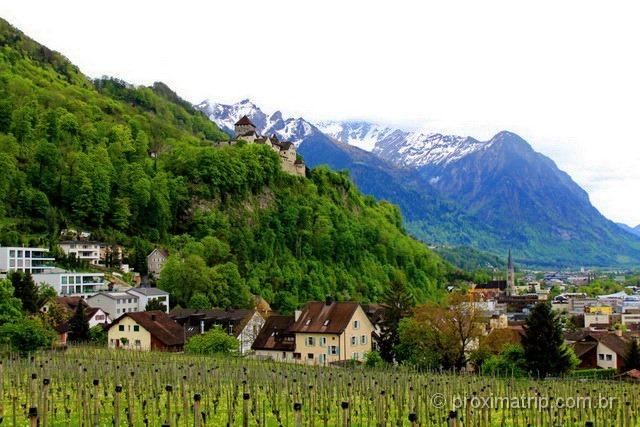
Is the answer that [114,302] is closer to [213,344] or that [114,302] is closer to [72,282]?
[72,282]

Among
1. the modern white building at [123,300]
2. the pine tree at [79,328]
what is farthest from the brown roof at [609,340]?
the modern white building at [123,300]

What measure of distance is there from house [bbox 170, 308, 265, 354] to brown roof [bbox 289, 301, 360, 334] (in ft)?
34.0

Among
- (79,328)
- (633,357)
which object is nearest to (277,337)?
(79,328)

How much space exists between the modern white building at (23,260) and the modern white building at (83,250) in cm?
764

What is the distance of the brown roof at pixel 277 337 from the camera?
2955 inches

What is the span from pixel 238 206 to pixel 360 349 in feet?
304

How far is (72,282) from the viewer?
11700 cm

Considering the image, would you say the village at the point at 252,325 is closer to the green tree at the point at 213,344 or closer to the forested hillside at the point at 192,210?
the green tree at the point at 213,344

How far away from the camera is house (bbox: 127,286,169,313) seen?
10887 centimetres

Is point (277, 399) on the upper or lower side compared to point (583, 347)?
lower

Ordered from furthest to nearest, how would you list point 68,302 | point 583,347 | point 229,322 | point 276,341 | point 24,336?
1. point 68,302
2. point 229,322
3. point 583,347
4. point 276,341
5. point 24,336

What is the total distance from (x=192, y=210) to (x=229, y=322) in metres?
71.5

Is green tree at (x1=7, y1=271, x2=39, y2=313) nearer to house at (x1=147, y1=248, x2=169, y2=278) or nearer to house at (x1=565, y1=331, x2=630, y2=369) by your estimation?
house at (x1=147, y1=248, x2=169, y2=278)

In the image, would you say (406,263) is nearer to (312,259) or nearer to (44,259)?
(312,259)
